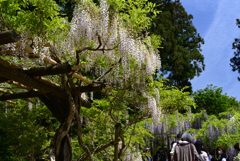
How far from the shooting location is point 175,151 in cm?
468

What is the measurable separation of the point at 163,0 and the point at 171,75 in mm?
5714

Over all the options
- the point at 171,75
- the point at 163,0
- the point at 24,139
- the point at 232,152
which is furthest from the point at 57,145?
the point at 163,0

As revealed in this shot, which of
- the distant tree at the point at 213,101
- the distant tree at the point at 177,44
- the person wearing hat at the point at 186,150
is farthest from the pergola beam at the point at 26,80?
the distant tree at the point at 213,101

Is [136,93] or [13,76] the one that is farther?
[136,93]

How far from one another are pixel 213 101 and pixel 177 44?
603 cm

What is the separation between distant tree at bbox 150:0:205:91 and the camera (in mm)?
17844

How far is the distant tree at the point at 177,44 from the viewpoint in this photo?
17844 mm

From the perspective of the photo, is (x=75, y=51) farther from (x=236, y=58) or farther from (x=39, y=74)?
(x=236, y=58)

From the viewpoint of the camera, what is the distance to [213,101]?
21.5 metres

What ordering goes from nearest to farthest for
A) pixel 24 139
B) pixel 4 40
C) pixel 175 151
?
pixel 4 40 → pixel 175 151 → pixel 24 139

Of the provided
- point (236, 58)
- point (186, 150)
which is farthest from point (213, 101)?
point (186, 150)

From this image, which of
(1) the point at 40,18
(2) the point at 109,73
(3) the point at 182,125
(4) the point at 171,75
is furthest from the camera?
(4) the point at 171,75

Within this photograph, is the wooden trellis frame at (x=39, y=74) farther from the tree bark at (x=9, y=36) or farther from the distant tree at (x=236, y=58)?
the distant tree at (x=236, y=58)

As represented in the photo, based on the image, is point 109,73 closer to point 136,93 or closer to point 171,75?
point 136,93
